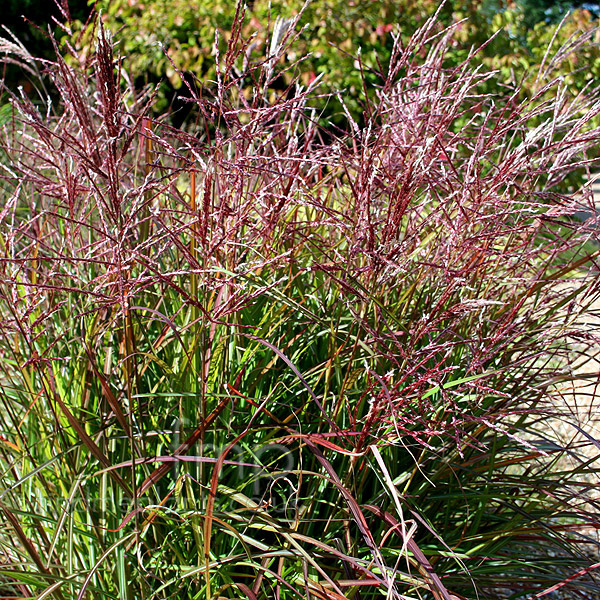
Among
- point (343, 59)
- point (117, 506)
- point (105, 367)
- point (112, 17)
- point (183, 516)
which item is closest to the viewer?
point (183, 516)

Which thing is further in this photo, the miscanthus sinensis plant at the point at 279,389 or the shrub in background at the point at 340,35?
the shrub in background at the point at 340,35

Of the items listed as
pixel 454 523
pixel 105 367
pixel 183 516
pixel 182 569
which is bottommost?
pixel 454 523

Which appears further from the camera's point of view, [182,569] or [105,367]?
[105,367]

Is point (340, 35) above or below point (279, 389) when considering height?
above

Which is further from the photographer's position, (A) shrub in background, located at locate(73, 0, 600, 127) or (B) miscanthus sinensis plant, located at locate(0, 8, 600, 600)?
(A) shrub in background, located at locate(73, 0, 600, 127)

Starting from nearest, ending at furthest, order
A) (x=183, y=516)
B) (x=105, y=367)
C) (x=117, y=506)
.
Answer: (x=183, y=516) < (x=117, y=506) < (x=105, y=367)

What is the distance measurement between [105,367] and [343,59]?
6.01 m

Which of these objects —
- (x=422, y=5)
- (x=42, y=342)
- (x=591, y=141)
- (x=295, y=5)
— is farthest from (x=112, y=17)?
(x=591, y=141)

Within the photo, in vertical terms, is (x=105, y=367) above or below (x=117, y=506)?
above

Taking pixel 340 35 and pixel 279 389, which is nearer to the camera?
pixel 279 389

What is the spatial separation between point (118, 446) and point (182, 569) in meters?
0.40

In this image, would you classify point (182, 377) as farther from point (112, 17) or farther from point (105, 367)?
point (112, 17)

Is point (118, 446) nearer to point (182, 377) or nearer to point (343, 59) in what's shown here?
point (182, 377)

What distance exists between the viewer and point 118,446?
1.65m
